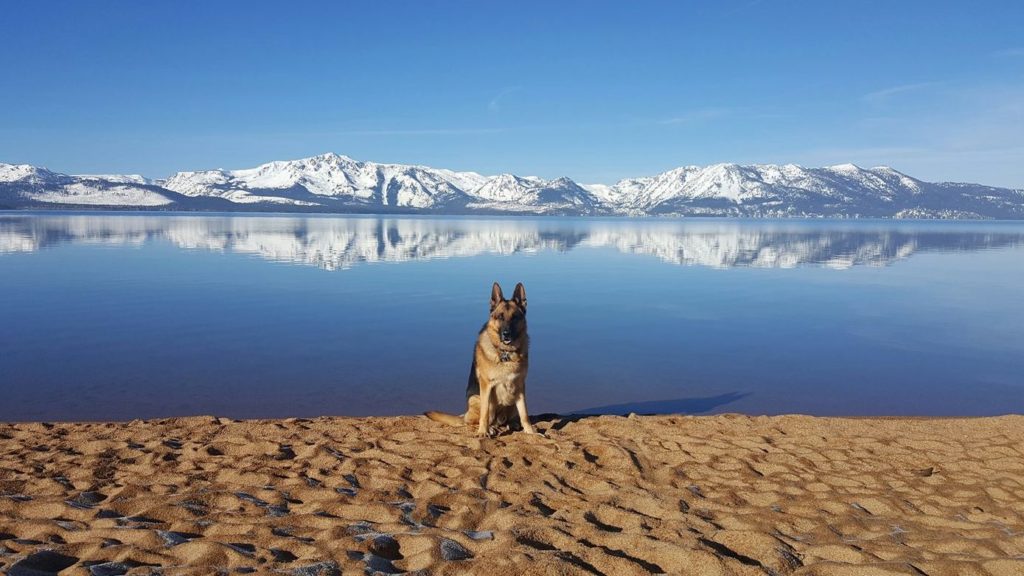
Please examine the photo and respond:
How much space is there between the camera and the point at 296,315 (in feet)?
66.8

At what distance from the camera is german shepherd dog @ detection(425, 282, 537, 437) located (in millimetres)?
9344

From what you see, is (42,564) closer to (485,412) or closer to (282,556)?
(282,556)

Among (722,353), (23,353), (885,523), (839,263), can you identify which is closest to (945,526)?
(885,523)

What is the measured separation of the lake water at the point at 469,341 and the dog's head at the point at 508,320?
3092 millimetres

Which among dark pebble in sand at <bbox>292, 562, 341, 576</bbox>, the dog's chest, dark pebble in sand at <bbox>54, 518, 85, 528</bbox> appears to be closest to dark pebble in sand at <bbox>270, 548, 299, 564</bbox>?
dark pebble in sand at <bbox>292, 562, 341, 576</bbox>

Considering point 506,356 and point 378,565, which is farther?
point 506,356

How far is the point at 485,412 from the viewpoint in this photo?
934cm

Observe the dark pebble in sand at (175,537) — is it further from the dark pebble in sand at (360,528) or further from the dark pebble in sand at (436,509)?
the dark pebble in sand at (436,509)

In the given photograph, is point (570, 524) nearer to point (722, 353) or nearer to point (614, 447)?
point (614, 447)

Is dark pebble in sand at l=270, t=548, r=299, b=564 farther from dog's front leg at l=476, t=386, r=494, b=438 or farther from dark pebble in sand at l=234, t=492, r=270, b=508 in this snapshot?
dog's front leg at l=476, t=386, r=494, b=438

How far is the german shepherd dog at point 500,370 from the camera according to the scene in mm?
9344

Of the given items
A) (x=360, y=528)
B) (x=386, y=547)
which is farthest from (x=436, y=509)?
(x=386, y=547)

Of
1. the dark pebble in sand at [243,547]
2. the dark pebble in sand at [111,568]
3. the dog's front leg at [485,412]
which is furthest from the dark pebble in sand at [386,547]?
the dog's front leg at [485,412]

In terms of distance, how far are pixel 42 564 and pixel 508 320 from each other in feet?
20.1
